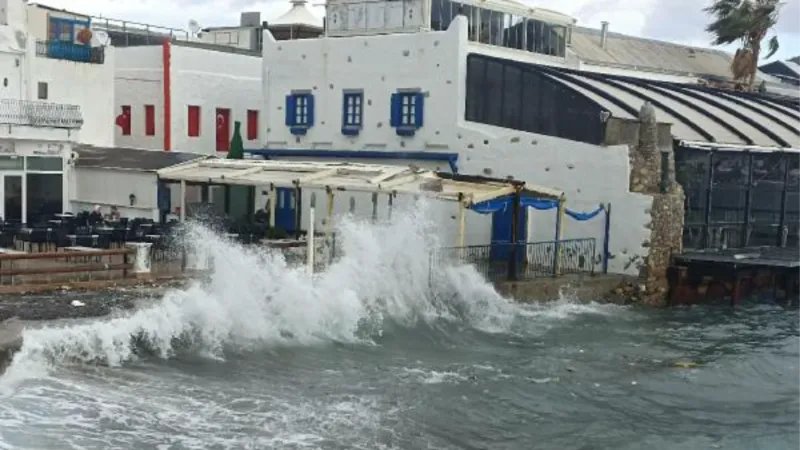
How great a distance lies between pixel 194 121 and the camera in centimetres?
3747

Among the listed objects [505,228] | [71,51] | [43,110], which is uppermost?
[71,51]

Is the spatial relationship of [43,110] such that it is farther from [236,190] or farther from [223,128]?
[223,128]

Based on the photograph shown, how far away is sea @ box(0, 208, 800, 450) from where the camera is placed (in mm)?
13477

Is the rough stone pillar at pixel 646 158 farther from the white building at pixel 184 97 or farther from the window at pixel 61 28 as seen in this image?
the window at pixel 61 28

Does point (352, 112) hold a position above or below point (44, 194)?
above

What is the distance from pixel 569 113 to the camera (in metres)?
28.0

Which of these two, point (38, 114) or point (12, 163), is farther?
point (38, 114)

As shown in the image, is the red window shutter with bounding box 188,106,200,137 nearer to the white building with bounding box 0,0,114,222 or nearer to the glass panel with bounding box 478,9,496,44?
the white building with bounding box 0,0,114,222

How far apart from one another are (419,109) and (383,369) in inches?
568

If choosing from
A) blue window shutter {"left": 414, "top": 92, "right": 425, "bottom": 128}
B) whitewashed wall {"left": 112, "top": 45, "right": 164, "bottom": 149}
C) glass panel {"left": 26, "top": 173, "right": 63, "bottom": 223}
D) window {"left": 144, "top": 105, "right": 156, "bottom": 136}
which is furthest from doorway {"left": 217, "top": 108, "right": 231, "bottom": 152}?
blue window shutter {"left": 414, "top": 92, "right": 425, "bottom": 128}

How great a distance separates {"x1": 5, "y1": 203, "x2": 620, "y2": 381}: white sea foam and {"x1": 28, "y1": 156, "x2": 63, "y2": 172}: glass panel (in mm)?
6534

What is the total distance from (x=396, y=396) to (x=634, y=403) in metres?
3.85

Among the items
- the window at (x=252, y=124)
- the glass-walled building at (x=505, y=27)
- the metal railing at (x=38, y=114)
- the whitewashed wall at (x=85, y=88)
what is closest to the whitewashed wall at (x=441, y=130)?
the glass-walled building at (x=505, y=27)

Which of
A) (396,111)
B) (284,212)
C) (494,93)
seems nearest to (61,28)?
(284,212)
